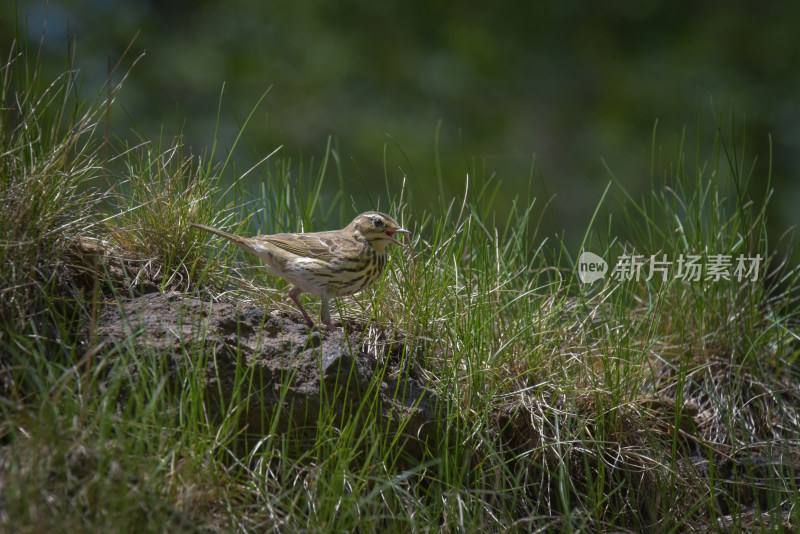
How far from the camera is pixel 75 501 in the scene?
7.58 feet

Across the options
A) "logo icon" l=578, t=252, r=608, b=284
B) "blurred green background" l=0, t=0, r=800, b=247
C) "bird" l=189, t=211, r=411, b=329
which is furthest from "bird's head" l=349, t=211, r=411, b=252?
"blurred green background" l=0, t=0, r=800, b=247

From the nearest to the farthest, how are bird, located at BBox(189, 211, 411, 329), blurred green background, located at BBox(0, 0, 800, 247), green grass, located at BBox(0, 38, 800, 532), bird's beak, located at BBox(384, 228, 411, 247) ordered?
green grass, located at BBox(0, 38, 800, 532), bird, located at BBox(189, 211, 411, 329), bird's beak, located at BBox(384, 228, 411, 247), blurred green background, located at BBox(0, 0, 800, 247)

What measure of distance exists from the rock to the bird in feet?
0.99

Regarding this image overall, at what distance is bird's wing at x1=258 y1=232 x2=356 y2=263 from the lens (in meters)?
3.63

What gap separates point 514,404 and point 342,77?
909 centimetres

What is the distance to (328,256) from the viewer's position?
3615 mm

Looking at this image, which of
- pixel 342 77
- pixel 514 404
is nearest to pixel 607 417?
pixel 514 404

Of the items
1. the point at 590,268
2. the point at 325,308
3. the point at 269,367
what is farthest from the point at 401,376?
the point at 590,268

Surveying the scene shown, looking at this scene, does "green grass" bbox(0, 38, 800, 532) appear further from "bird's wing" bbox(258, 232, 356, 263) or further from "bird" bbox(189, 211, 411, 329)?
"bird's wing" bbox(258, 232, 356, 263)

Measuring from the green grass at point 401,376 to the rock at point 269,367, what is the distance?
0.05 m

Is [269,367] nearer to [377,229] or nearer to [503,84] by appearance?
[377,229]

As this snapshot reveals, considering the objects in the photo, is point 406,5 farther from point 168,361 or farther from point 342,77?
point 168,361

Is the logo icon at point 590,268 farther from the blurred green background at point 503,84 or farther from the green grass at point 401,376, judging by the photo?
the blurred green background at point 503,84

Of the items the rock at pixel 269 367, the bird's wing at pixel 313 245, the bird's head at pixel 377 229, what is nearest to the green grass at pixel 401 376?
the rock at pixel 269 367
